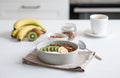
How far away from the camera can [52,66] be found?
993mm

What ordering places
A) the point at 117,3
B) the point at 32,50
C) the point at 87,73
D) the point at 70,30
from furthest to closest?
the point at 117,3 → the point at 70,30 → the point at 32,50 → the point at 87,73

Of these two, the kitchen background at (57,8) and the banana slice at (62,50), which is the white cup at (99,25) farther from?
the kitchen background at (57,8)

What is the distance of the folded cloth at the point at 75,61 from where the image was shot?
971mm

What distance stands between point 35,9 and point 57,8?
20cm

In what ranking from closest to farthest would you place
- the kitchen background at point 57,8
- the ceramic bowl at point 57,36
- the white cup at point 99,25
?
the ceramic bowl at point 57,36, the white cup at point 99,25, the kitchen background at point 57,8

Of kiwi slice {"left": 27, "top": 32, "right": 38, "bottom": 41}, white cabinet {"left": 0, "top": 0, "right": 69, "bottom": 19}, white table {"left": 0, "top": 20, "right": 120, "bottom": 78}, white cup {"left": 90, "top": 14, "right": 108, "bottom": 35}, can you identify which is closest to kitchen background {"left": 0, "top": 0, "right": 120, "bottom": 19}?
white cabinet {"left": 0, "top": 0, "right": 69, "bottom": 19}

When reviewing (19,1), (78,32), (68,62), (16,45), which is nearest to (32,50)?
(16,45)

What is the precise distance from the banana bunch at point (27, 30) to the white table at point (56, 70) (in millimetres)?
25

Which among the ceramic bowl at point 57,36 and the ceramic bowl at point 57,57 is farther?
the ceramic bowl at point 57,36

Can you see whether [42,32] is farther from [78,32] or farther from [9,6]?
[9,6]

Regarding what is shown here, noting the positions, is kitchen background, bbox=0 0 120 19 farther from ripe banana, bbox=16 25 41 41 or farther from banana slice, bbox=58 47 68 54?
banana slice, bbox=58 47 68 54

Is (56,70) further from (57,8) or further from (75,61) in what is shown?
(57,8)

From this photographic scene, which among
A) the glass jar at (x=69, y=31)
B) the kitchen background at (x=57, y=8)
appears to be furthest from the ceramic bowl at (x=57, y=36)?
the kitchen background at (x=57, y=8)

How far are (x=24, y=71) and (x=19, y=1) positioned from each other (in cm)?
150
